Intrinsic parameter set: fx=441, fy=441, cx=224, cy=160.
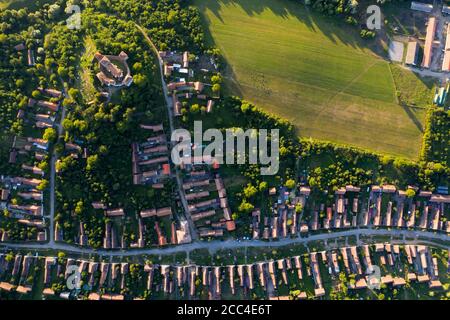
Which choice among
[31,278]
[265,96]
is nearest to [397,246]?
[265,96]

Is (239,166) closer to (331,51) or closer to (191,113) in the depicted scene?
(191,113)

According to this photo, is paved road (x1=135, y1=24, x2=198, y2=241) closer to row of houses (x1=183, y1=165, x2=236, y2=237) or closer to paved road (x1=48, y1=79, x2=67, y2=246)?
row of houses (x1=183, y1=165, x2=236, y2=237)

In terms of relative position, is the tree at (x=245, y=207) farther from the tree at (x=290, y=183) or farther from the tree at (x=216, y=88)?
the tree at (x=216, y=88)

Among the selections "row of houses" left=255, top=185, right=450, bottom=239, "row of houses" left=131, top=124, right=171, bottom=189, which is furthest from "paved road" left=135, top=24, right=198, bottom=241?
"row of houses" left=255, top=185, right=450, bottom=239

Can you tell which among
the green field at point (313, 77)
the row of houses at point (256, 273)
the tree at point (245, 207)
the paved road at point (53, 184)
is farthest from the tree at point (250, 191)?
the paved road at point (53, 184)

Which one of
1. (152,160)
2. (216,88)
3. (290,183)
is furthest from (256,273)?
(216,88)
